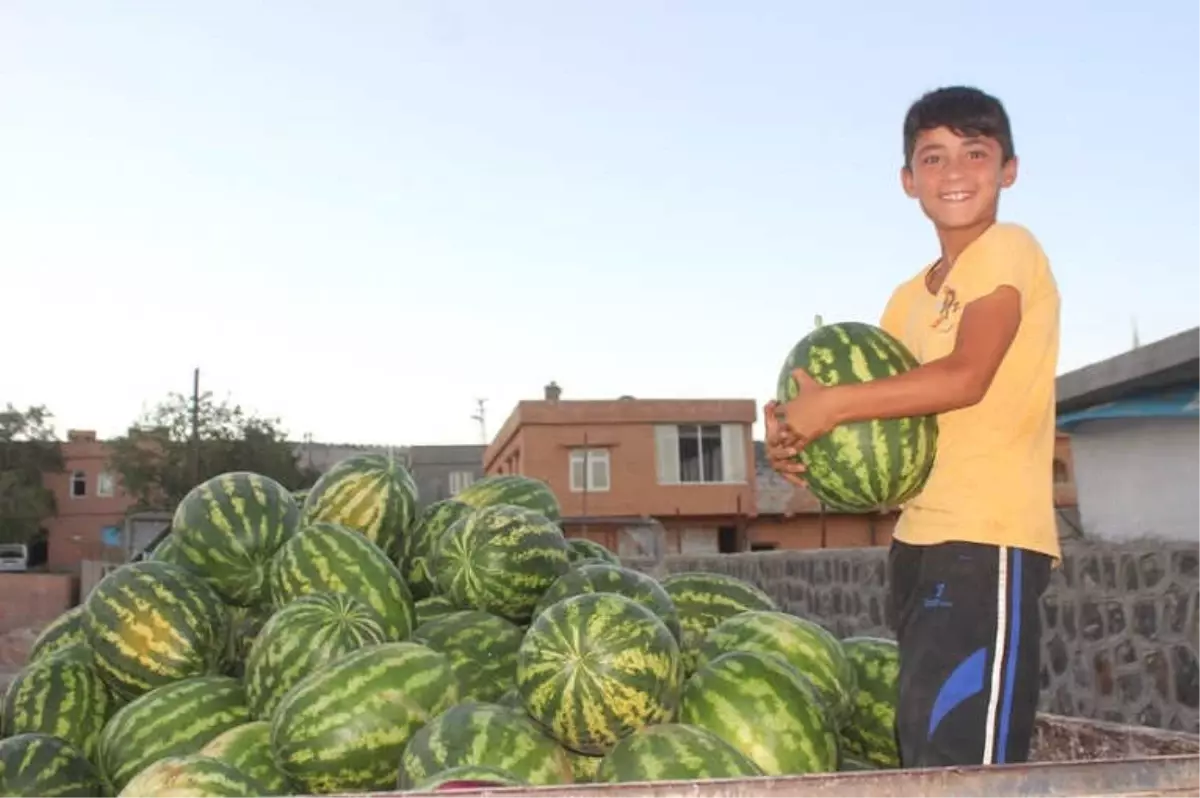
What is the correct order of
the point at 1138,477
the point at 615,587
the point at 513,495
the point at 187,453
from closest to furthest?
the point at 615,587 → the point at 513,495 → the point at 1138,477 → the point at 187,453

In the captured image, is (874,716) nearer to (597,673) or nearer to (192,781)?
(597,673)

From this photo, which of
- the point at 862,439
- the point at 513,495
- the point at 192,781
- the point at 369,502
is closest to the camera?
the point at 192,781

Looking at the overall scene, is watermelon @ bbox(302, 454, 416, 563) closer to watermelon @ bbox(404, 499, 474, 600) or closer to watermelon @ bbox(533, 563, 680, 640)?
watermelon @ bbox(404, 499, 474, 600)

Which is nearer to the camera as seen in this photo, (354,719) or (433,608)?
(354,719)

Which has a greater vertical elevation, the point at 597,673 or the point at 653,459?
the point at 653,459

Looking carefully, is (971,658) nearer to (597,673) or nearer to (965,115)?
(597,673)

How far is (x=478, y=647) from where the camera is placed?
3439 mm

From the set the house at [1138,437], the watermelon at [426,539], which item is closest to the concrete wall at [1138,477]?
the house at [1138,437]

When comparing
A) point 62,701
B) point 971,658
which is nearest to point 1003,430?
point 971,658

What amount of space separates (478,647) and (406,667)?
472mm

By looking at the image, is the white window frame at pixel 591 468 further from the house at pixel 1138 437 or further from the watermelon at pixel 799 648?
the watermelon at pixel 799 648

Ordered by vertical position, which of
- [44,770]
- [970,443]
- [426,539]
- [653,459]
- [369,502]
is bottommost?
[44,770]

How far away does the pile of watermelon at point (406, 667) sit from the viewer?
8.82 feet

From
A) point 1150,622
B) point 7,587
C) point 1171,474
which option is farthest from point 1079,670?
point 7,587
